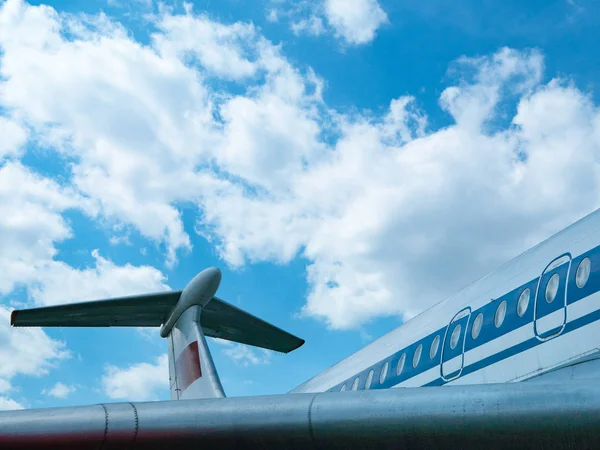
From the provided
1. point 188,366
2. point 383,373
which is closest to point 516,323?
point 383,373

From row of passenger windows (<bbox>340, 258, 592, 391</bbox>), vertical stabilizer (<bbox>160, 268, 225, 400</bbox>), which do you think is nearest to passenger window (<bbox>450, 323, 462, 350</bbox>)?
row of passenger windows (<bbox>340, 258, 592, 391</bbox>)

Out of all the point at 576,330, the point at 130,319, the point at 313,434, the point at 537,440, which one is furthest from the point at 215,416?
the point at 130,319

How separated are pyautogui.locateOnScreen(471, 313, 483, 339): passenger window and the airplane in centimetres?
2

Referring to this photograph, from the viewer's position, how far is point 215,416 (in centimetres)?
598

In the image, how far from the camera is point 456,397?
5332mm

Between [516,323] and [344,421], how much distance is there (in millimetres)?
3531

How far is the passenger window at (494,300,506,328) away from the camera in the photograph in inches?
343

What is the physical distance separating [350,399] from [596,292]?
3022mm

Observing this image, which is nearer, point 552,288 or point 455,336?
point 552,288

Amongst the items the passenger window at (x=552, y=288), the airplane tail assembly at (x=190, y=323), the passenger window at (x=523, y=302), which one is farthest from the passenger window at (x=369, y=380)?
the passenger window at (x=552, y=288)

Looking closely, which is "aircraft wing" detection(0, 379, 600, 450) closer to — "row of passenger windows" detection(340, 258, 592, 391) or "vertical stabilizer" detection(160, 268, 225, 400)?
"row of passenger windows" detection(340, 258, 592, 391)

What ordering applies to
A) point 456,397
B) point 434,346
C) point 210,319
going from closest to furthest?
point 456,397 → point 434,346 → point 210,319

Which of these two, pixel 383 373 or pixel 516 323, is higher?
pixel 383 373

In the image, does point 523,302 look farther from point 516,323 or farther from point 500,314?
point 500,314
